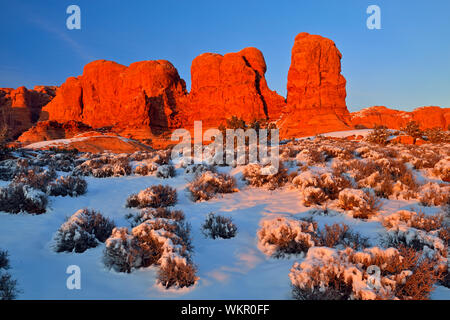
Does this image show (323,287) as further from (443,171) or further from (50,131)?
(50,131)

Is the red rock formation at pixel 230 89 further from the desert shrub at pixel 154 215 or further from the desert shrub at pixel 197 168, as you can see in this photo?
the desert shrub at pixel 154 215

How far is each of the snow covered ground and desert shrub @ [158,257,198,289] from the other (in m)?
0.08

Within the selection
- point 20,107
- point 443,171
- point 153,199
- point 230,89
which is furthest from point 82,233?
point 20,107

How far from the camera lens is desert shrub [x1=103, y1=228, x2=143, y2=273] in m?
3.14

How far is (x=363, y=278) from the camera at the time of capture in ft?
8.03

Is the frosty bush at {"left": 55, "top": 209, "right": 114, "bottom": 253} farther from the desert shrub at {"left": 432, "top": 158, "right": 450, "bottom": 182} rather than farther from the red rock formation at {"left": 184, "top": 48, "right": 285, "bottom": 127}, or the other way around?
the red rock formation at {"left": 184, "top": 48, "right": 285, "bottom": 127}

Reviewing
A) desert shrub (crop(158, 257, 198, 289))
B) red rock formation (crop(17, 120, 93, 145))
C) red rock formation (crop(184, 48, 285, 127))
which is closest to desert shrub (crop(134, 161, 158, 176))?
desert shrub (crop(158, 257, 198, 289))

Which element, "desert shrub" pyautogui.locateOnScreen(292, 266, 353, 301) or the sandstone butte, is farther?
the sandstone butte

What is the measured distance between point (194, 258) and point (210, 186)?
351cm

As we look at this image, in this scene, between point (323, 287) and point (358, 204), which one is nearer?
point (323, 287)

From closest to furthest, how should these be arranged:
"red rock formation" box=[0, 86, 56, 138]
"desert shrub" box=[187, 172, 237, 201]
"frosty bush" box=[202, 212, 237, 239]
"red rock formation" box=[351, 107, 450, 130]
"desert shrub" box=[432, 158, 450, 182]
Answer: "frosty bush" box=[202, 212, 237, 239] < "desert shrub" box=[187, 172, 237, 201] < "desert shrub" box=[432, 158, 450, 182] < "red rock formation" box=[351, 107, 450, 130] < "red rock formation" box=[0, 86, 56, 138]

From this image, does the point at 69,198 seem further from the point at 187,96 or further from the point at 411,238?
the point at 187,96

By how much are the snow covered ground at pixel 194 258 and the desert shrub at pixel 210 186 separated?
273 mm
